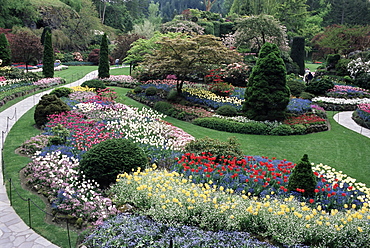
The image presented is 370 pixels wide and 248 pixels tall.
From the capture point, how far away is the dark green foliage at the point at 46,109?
12.7m

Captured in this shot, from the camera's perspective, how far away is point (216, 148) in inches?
376

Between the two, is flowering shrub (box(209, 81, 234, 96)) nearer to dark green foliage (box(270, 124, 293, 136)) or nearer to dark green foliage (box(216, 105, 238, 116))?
dark green foliage (box(216, 105, 238, 116))

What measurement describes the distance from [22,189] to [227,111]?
1073cm

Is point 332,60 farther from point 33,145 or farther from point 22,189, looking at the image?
point 22,189

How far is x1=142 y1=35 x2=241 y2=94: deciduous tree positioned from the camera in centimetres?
1705

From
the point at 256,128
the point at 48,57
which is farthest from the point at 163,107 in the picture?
the point at 48,57

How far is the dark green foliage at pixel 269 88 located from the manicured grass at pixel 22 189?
9866 millimetres

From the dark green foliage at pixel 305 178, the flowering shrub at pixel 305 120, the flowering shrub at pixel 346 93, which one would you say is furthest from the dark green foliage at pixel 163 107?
the flowering shrub at pixel 346 93

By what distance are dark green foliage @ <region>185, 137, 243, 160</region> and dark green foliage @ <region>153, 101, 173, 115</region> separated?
21.5ft

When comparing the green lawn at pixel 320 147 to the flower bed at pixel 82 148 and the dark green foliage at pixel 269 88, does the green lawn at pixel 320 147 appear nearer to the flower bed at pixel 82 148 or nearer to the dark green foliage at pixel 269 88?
the dark green foliage at pixel 269 88

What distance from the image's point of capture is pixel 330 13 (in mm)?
57312

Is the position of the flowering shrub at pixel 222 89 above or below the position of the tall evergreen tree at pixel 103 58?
below

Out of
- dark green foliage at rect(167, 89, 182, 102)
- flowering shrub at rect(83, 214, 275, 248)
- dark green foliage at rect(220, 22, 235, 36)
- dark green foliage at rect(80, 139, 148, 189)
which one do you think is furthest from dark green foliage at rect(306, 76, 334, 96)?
flowering shrub at rect(83, 214, 275, 248)

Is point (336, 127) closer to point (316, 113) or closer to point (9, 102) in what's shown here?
point (316, 113)
